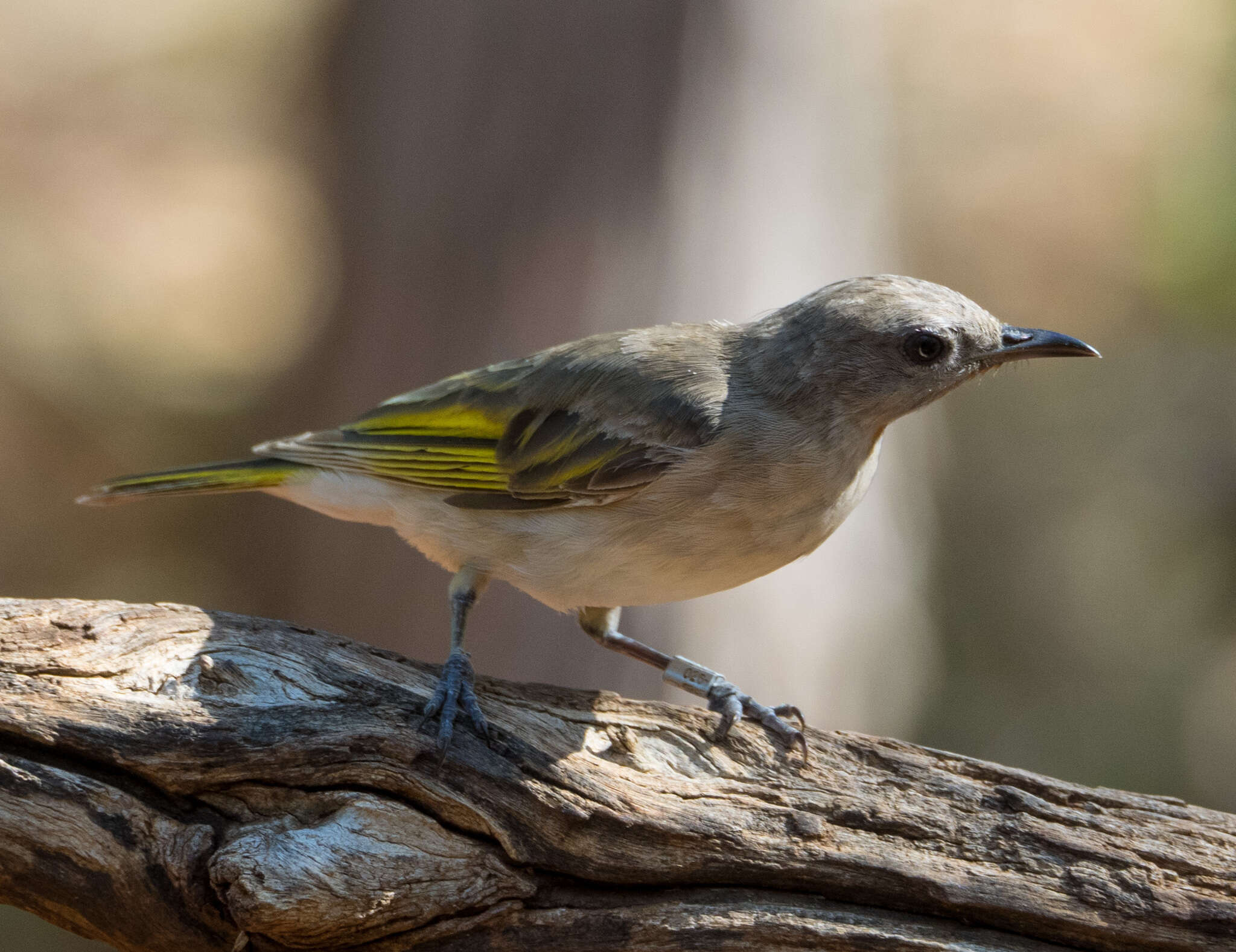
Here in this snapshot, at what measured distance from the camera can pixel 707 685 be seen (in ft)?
13.6

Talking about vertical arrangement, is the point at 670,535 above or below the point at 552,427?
below

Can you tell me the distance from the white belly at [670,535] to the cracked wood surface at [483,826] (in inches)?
17.8

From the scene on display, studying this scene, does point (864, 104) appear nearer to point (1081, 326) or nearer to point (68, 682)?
point (1081, 326)

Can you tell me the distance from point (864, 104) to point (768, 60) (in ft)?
4.17

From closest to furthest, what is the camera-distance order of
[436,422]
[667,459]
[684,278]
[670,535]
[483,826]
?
[483,826] → [670,535] → [667,459] → [436,422] → [684,278]

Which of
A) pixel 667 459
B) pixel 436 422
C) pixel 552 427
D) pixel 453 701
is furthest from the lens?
pixel 436 422

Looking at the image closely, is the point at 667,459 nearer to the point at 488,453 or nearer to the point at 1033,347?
the point at 488,453

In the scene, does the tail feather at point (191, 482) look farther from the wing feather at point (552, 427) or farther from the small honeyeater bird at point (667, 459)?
the wing feather at point (552, 427)

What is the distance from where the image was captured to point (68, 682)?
3148 mm

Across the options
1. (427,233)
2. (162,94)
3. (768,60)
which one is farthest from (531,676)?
(162,94)

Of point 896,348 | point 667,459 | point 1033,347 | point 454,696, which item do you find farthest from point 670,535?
point 1033,347

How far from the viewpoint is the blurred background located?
23.0 feet

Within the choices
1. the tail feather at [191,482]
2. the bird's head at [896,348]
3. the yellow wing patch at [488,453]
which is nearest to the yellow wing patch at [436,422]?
the yellow wing patch at [488,453]

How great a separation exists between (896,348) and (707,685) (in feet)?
4.89
